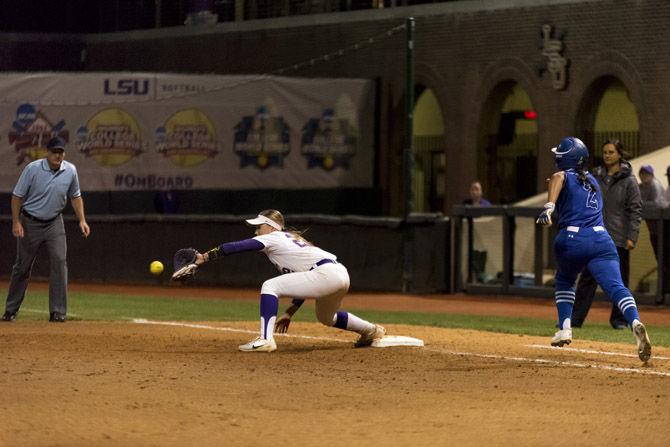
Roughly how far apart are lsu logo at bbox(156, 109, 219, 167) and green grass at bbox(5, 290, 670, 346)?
7277mm

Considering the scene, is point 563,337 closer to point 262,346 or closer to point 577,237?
point 577,237

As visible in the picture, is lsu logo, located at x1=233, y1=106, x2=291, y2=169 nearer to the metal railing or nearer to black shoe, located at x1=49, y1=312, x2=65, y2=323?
the metal railing

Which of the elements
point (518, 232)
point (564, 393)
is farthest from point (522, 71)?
point (564, 393)

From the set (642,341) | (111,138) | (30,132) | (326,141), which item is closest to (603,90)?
(326,141)

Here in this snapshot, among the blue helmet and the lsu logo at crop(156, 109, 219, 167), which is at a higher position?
the lsu logo at crop(156, 109, 219, 167)

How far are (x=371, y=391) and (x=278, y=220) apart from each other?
2653 mm

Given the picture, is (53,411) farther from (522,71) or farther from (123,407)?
(522,71)

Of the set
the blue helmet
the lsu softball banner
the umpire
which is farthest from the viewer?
the lsu softball banner

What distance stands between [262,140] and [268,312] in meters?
17.9

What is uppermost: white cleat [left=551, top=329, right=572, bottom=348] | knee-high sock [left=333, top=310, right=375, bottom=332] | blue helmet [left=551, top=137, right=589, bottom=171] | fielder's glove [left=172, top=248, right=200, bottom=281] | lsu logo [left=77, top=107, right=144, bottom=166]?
lsu logo [left=77, top=107, right=144, bottom=166]

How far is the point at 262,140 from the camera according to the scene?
29547mm

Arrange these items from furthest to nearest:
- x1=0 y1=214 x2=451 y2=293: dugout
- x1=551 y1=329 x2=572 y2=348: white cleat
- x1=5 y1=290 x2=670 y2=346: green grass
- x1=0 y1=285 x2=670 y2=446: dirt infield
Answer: x1=0 y1=214 x2=451 y2=293: dugout < x1=5 y1=290 x2=670 y2=346: green grass < x1=551 y1=329 x2=572 y2=348: white cleat < x1=0 y1=285 x2=670 y2=446: dirt infield

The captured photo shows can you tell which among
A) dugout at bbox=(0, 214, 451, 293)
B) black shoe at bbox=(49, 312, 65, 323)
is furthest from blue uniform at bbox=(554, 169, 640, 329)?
dugout at bbox=(0, 214, 451, 293)

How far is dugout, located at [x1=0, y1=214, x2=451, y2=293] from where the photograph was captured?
2222 cm
